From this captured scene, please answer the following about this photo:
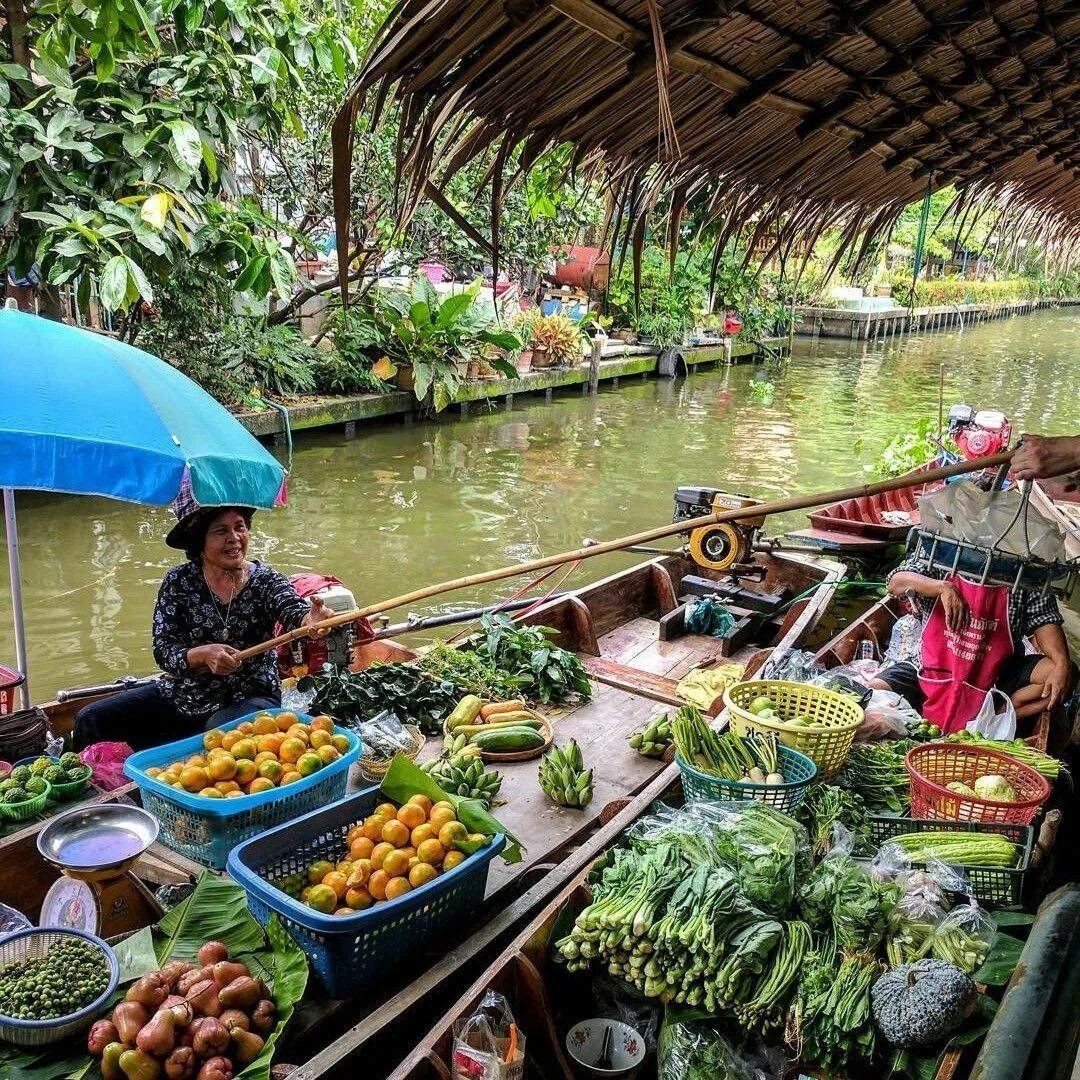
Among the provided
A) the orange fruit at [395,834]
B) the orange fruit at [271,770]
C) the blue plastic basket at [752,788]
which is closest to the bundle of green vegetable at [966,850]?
the blue plastic basket at [752,788]

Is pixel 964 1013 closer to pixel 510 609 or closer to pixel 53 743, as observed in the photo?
pixel 53 743

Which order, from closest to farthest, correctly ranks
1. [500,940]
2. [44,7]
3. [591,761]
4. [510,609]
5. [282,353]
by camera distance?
1. [500,940]
2. [591,761]
3. [44,7]
4. [510,609]
5. [282,353]

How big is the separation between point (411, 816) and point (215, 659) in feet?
4.47

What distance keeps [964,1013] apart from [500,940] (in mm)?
1344

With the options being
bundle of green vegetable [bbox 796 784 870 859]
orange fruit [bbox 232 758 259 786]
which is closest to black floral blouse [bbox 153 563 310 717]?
orange fruit [bbox 232 758 259 786]

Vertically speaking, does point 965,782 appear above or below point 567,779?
above

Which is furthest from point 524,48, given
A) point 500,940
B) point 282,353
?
point 282,353

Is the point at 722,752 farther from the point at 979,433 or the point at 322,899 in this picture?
the point at 979,433

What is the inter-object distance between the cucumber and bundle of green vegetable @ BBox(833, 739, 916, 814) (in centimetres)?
132

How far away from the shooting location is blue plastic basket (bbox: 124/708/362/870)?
3.01 meters

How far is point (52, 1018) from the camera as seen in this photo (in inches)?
90.5

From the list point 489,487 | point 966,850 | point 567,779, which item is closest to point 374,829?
point 567,779

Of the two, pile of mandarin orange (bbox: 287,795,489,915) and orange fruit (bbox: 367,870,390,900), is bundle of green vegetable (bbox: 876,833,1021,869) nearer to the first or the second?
pile of mandarin orange (bbox: 287,795,489,915)

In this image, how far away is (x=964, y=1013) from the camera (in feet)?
7.29
